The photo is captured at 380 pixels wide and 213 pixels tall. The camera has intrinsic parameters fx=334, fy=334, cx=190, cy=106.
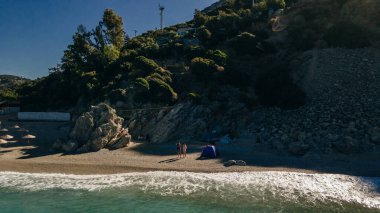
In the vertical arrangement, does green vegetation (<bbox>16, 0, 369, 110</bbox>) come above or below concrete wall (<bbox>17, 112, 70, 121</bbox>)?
above

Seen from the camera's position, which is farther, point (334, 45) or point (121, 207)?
point (334, 45)

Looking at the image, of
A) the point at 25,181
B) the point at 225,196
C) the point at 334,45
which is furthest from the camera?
the point at 334,45

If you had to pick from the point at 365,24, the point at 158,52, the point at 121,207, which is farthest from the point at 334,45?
the point at 121,207

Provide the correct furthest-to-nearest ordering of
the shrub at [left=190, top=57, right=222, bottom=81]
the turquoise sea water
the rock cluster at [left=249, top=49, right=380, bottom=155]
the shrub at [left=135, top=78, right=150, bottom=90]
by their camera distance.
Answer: the shrub at [left=190, top=57, right=222, bottom=81]
the shrub at [left=135, top=78, right=150, bottom=90]
the rock cluster at [left=249, top=49, right=380, bottom=155]
the turquoise sea water

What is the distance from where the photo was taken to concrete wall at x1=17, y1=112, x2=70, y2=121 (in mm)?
46819

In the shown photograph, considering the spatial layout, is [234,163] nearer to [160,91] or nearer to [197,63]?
[160,91]

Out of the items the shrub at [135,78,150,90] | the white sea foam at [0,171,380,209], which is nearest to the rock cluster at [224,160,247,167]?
the white sea foam at [0,171,380,209]

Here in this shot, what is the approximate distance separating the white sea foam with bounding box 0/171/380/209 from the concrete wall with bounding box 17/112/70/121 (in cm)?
1948

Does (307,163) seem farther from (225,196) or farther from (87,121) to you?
(87,121)

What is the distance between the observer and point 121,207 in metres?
19.5

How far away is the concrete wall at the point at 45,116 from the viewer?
46819 millimetres

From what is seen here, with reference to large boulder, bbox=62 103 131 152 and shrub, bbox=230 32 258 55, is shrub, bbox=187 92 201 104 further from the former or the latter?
shrub, bbox=230 32 258 55

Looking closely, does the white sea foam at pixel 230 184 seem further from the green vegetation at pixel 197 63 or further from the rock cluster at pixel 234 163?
the green vegetation at pixel 197 63

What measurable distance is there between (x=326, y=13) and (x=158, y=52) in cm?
2845
